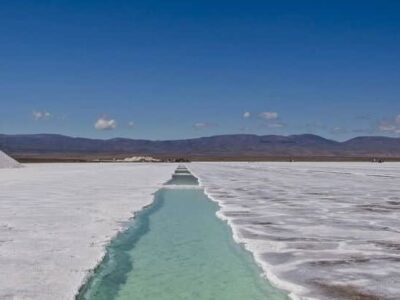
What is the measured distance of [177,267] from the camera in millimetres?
7180

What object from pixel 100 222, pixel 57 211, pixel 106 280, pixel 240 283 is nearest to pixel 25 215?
pixel 57 211

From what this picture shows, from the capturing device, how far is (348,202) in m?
15.1

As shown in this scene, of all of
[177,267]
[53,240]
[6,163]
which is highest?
[6,163]

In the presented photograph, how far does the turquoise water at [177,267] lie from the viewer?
5.87 metres

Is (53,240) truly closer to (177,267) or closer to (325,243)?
(177,267)

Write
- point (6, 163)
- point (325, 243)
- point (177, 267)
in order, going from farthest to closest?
point (6, 163) → point (325, 243) → point (177, 267)

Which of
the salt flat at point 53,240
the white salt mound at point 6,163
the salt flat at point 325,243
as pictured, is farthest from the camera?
the white salt mound at point 6,163

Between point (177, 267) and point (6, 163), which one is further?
point (6, 163)

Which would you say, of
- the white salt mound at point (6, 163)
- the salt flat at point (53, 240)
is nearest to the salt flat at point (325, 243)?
the salt flat at point (53, 240)

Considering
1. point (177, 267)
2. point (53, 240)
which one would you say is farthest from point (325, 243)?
point (53, 240)

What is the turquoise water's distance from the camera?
5.87m

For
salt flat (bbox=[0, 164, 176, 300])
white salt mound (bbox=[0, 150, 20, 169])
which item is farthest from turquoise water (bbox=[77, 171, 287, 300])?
white salt mound (bbox=[0, 150, 20, 169])

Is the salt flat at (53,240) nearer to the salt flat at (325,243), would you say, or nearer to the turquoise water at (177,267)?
the turquoise water at (177,267)

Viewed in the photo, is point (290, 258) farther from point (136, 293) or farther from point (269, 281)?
point (136, 293)
